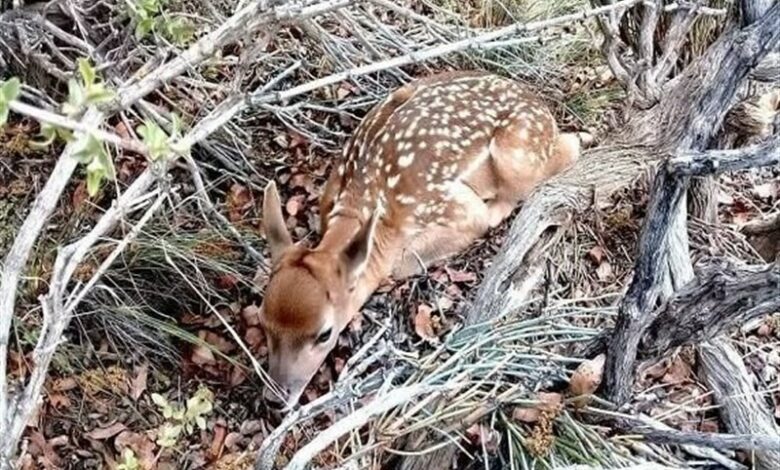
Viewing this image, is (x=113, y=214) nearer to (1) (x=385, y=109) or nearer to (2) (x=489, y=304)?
(2) (x=489, y=304)

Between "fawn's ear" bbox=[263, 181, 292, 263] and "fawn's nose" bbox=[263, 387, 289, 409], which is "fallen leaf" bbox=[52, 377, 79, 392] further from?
"fawn's ear" bbox=[263, 181, 292, 263]

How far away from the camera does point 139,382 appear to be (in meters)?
5.20

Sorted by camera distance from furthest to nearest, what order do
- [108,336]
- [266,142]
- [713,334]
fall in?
1. [266,142]
2. [108,336]
3. [713,334]

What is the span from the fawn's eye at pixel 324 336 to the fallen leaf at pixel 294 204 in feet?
3.68

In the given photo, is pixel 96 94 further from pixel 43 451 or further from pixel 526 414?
pixel 43 451

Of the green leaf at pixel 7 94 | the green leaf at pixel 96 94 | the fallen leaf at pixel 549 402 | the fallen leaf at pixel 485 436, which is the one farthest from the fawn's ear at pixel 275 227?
the green leaf at pixel 7 94

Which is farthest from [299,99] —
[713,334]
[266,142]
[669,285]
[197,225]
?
[713,334]

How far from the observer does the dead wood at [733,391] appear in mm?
4805

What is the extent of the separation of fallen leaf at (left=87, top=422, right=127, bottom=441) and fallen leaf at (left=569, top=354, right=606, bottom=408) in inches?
72.8

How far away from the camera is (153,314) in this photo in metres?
5.36

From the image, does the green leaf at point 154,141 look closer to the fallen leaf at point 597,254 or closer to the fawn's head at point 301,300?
the fawn's head at point 301,300

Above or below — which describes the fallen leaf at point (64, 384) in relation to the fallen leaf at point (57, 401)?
above

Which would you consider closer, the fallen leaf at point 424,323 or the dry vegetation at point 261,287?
the dry vegetation at point 261,287

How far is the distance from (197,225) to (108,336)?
0.67 metres
